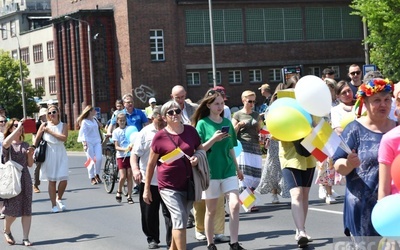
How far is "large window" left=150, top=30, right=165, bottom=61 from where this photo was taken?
70.1m

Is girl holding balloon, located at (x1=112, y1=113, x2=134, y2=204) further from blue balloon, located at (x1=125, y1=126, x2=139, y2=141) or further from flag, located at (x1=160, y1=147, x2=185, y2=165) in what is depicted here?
flag, located at (x1=160, y1=147, x2=185, y2=165)

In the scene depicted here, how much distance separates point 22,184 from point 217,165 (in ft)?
10.5

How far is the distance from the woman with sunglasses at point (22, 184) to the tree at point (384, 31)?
34926 mm

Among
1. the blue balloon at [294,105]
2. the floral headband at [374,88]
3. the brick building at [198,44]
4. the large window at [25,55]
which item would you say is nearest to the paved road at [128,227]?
the blue balloon at [294,105]

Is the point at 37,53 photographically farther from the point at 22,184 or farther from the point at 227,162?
the point at 227,162

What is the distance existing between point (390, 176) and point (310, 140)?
90cm

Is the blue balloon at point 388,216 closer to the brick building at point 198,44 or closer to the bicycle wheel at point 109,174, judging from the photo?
the bicycle wheel at point 109,174

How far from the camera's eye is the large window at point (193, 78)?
71.4 meters

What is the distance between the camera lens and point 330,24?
75.4 metres

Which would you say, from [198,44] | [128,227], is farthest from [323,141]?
[198,44]

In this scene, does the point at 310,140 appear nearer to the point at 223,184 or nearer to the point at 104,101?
the point at 223,184

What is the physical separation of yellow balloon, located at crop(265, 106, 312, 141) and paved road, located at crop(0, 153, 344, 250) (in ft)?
11.3

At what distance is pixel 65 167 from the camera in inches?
661

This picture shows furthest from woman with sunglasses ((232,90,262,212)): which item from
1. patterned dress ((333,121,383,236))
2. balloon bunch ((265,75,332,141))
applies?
patterned dress ((333,121,383,236))
